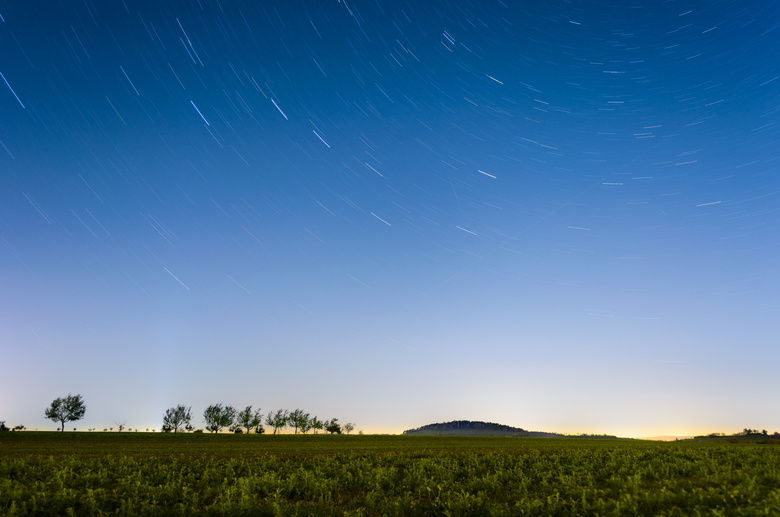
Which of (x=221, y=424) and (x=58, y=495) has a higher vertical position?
(x=58, y=495)

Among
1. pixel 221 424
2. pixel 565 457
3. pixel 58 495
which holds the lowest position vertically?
pixel 221 424

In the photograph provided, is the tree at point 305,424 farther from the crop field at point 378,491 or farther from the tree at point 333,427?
the crop field at point 378,491

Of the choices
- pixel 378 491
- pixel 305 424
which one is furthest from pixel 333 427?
pixel 378 491

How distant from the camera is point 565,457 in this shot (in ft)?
113

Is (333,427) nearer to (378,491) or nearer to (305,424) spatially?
(305,424)

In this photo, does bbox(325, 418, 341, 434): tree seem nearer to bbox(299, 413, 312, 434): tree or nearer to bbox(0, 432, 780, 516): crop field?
bbox(299, 413, 312, 434): tree

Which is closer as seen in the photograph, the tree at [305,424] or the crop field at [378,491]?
the crop field at [378,491]

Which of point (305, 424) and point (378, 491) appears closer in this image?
point (378, 491)

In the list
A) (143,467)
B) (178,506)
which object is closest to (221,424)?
(143,467)

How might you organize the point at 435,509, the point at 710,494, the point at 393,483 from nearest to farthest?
the point at 710,494
the point at 435,509
the point at 393,483

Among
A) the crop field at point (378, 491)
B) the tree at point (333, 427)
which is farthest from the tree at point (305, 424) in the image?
the crop field at point (378, 491)

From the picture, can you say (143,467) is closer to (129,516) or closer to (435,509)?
(129,516)

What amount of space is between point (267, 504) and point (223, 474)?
8814 millimetres

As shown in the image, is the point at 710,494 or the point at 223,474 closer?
the point at 710,494
